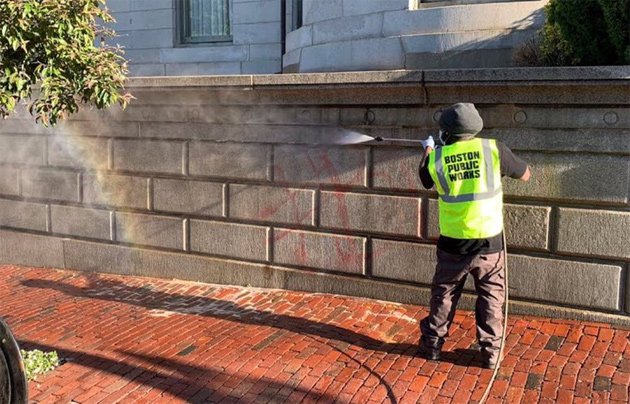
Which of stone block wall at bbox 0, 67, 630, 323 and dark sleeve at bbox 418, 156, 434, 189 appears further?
stone block wall at bbox 0, 67, 630, 323

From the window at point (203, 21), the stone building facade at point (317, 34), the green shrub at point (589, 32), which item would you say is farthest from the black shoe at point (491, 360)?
the window at point (203, 21)

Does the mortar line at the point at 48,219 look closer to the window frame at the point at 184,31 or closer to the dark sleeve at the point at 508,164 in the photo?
→ the window frame at the point at 184,31

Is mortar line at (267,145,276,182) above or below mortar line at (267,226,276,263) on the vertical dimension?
above

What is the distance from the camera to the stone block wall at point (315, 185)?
5.84 metres

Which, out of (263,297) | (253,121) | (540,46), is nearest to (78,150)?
(253,121)

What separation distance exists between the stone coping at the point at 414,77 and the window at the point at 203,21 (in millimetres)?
3976

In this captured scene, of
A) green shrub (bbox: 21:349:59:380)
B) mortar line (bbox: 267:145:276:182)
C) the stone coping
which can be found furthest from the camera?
mortar line (bbox: 267:145:276:182)

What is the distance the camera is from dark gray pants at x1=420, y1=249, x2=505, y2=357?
506 cm

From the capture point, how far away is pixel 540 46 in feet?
22.9

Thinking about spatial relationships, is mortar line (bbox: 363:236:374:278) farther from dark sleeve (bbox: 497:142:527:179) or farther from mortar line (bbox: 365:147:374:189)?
dark sleeve (bbox: 497:142:527:179)

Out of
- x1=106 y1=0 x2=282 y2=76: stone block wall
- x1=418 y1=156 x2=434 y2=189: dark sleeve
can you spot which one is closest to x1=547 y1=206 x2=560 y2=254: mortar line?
x1=418 y1=156 x2=434 y2=189: dark sleeve

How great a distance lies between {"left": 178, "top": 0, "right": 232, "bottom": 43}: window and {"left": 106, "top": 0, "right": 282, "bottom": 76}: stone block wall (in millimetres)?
134

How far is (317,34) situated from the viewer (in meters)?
9.13

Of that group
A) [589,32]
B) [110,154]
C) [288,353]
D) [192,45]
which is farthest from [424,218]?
[192,45]
